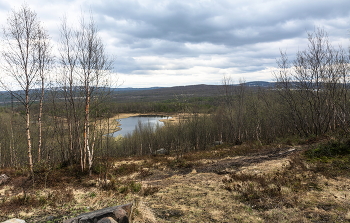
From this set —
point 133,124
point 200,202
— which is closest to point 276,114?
point 200,202

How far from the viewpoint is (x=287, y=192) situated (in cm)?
636

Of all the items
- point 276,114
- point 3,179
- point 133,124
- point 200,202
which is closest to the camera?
point 200,202

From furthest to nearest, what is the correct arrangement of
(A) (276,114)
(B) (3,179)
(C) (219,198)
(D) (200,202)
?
(A) (276,114), (B) (3,179), (C) (219,198), (D) (200,202)

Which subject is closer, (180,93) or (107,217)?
(107,217)

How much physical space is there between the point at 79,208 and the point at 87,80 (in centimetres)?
684

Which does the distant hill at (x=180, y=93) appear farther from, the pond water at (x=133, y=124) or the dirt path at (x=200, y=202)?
the pond water at (x=133, y=124)

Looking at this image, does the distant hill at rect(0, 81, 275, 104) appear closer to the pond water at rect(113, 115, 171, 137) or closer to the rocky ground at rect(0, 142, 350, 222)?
the rocky ground at rect(0, 142, 350, 222)

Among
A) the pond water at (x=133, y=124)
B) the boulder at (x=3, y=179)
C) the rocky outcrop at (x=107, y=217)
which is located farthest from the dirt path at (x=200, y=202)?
the pond water at (x=133, y=124)

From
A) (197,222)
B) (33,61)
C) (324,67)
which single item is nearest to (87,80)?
(33,61)

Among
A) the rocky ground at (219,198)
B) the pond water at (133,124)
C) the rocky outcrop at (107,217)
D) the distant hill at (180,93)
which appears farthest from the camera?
the pond water at (133,124)

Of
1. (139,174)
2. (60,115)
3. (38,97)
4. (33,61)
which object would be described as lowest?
(139,174)

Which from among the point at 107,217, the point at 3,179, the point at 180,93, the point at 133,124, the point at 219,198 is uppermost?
the point at 180,93

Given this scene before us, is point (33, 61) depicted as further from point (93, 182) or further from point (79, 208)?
point (79, 208)

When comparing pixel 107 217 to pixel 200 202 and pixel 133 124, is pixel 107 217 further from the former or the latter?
pixel 133 124
